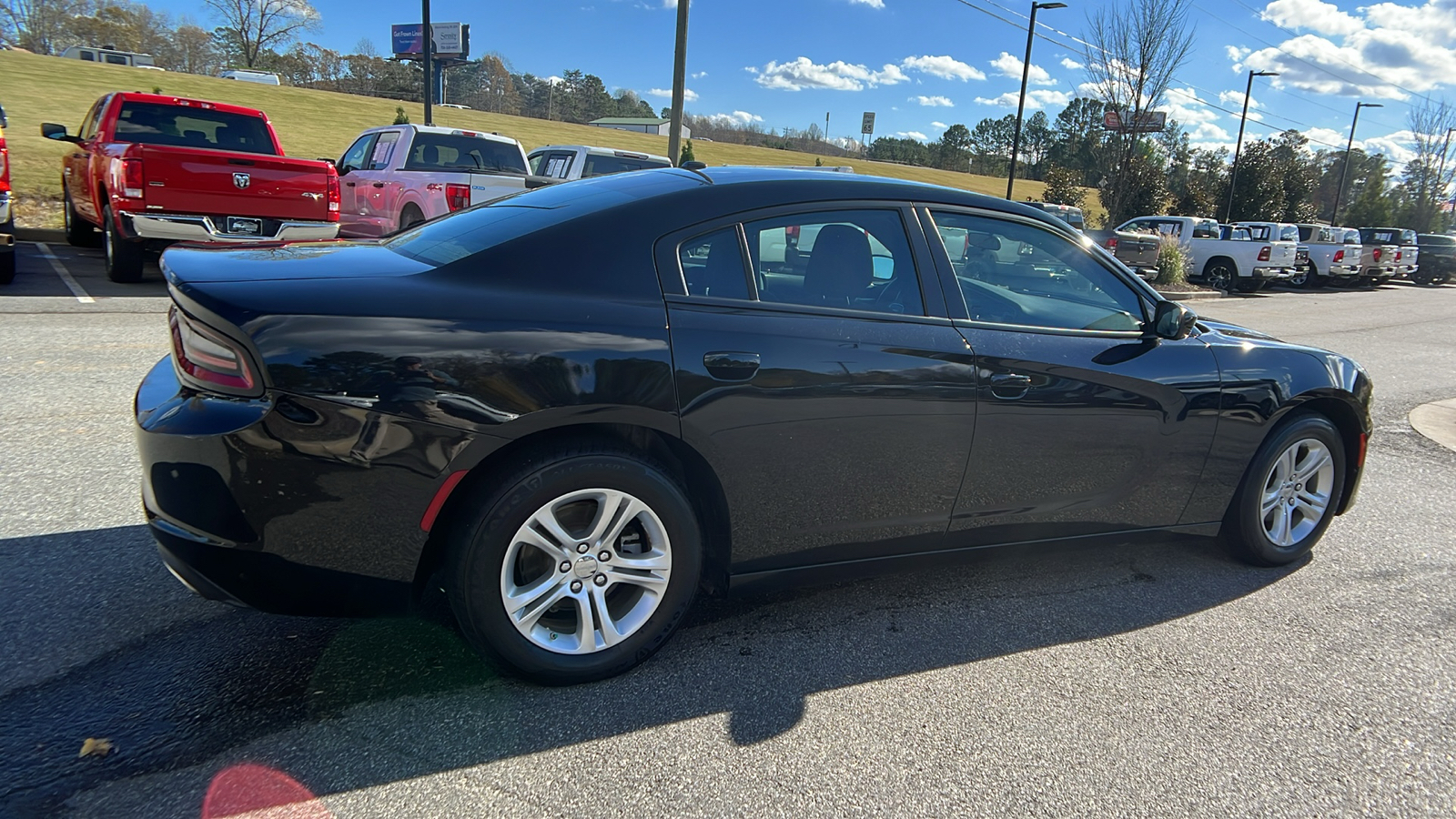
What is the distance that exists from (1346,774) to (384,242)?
3646 mm

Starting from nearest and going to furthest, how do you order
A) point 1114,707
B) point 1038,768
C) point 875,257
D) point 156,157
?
point 1038,768
point 1114,707
point 875,257
point 156,157

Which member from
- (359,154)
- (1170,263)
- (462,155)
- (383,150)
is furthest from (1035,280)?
(1170,263)

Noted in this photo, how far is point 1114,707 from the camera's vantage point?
110 inches

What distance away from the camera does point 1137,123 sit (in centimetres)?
2486

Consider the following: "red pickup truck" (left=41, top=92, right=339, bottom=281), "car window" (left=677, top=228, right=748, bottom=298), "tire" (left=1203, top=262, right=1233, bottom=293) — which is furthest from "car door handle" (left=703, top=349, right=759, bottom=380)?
"tire" (left=1203, top=262, right=1233, bottom=293)

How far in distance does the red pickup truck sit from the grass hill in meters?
5.99

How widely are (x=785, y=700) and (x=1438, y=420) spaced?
7.75m

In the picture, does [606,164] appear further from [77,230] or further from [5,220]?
[5,220]

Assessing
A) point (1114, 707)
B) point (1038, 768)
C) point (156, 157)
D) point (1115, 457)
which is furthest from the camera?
point (156, 157)

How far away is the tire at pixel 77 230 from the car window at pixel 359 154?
3.46 m

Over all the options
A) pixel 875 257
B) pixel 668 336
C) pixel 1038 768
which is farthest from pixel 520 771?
pixel 875 257

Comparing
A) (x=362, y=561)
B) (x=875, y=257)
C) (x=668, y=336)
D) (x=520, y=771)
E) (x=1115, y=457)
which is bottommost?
(x=520, y=771)

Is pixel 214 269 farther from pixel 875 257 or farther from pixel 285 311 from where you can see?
pixel 875 257

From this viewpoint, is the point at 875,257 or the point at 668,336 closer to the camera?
the point at 668,336
